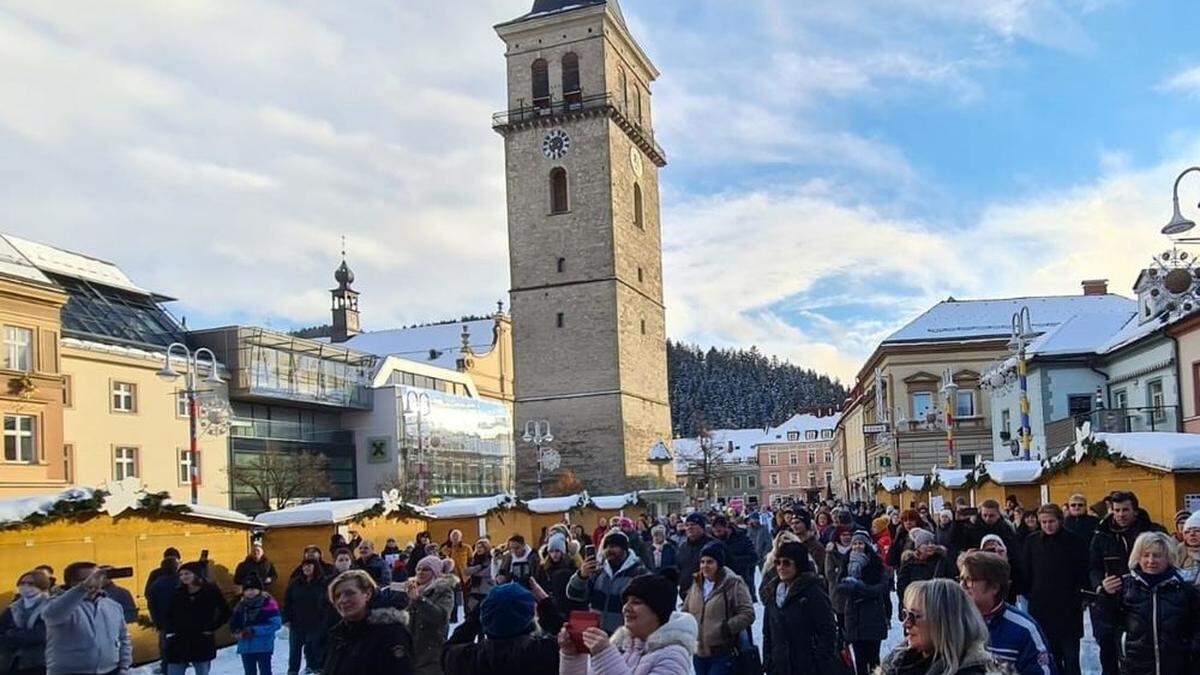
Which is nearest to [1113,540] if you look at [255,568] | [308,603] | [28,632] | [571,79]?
[308,603]

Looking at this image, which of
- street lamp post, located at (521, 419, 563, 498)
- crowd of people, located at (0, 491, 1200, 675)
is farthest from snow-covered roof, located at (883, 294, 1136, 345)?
crowd of people, located at (0, 491, 1200, 675)

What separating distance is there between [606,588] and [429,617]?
181cm

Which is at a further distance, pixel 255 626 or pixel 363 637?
pixel 255 626

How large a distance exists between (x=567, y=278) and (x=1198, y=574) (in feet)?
190

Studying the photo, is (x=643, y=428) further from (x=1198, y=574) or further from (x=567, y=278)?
(x=1198, y=574)

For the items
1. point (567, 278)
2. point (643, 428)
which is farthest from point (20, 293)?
point (643, 428)

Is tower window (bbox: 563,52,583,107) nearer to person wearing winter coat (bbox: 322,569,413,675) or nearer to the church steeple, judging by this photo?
the church steeple

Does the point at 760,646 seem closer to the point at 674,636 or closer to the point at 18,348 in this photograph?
the point at 674,636

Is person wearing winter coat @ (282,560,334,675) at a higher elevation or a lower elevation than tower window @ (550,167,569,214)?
lower

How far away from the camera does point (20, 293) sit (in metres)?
38.2

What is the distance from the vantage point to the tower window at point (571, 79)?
217 ft

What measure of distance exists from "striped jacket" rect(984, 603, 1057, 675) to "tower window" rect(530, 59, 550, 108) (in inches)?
2500

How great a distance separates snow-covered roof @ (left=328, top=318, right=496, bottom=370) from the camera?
84.7 m

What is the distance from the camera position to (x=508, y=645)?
5086 mm
